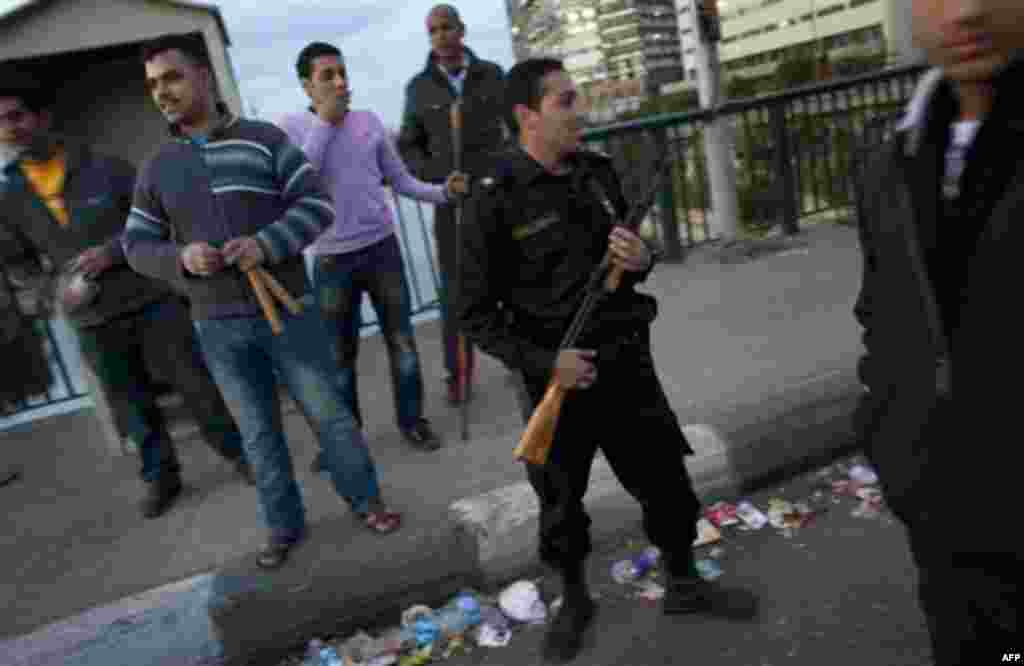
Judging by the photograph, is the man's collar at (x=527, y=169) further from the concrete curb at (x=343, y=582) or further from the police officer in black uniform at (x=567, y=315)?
the concrete curb at (x=343, y=582)

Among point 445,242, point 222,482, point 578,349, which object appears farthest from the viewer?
point 445,242

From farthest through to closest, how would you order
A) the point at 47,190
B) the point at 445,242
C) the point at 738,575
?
1. the point at 445,242
2. the point at 47,190
3. the point at 738,575

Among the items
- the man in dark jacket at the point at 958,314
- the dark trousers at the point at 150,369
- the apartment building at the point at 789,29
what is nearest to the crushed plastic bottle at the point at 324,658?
the dark trousers at the point at 150,369

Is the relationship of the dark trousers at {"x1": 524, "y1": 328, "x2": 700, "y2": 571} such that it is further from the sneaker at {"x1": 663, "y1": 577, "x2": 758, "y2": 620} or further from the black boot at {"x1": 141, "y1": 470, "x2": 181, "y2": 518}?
the black boot at {"x1": 141, "y1": 470, "x2": 181, "y2": 518}

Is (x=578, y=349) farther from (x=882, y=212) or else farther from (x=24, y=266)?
(x=24, y=266)

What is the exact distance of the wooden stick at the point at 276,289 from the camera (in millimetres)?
2846

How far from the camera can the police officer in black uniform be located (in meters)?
2.33

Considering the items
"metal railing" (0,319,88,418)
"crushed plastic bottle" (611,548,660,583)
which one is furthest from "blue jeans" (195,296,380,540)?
"metal railing" (0,319,88,418)

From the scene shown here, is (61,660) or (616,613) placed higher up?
(61,660)

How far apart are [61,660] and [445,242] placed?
273cm

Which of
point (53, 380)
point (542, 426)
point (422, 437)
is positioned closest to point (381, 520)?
point (422, 437)

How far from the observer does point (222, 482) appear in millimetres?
4055

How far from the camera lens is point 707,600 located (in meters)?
2.69

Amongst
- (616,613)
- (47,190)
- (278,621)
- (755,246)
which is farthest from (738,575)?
(755,246)
